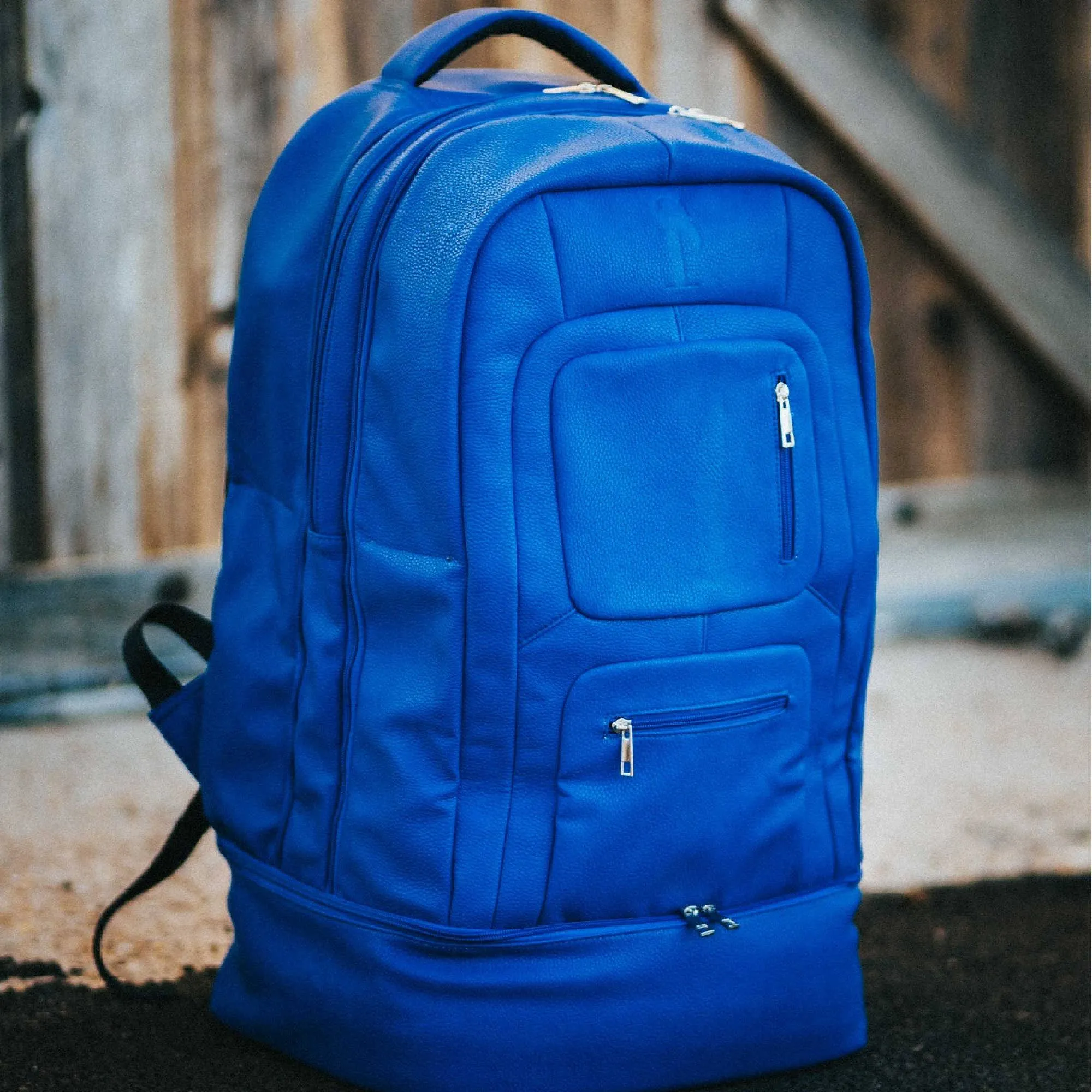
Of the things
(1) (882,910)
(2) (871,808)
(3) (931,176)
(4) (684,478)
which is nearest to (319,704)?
(4) (684,478)

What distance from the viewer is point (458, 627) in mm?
1040

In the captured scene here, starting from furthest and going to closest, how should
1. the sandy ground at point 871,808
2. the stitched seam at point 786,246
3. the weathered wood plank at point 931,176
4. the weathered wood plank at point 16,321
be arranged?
the weathered wood plank at point 931,176, the weathered wood plank at point 16,321, the sandy ground at point 871,808, the stitched seam at point 786,246

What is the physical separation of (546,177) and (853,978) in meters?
0.66

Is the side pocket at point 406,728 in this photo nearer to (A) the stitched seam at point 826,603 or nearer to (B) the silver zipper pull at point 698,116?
(A) the stitched seam at point 826,603

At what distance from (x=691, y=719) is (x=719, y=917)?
155 mm

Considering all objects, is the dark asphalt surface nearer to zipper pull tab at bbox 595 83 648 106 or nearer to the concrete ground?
the concrete ground

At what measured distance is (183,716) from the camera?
4.11 ft

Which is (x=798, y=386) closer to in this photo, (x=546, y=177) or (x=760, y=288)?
(x=760, y=288)

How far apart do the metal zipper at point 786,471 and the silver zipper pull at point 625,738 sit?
18 cm

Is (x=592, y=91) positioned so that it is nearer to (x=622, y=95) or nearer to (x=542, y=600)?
(x=622, y=95)

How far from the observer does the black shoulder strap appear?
124cm

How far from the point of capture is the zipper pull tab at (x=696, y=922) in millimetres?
1110

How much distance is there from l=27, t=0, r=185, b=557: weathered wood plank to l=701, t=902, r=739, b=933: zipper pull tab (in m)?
1.40

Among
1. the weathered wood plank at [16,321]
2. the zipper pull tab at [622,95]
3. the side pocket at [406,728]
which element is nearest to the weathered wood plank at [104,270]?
the weathered wood plank at [16,321]
